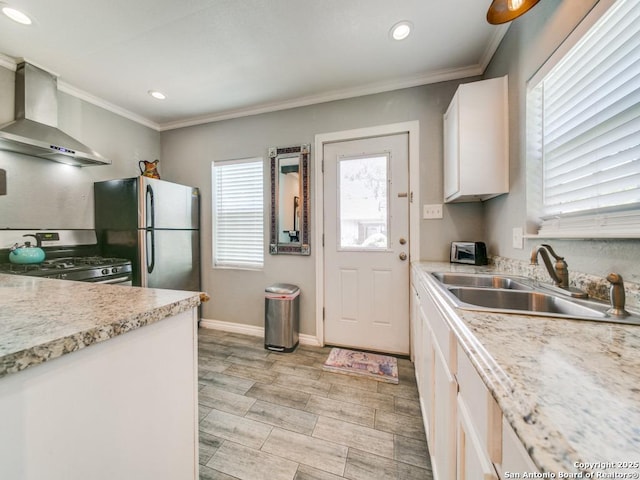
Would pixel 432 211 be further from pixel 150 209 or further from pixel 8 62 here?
pixel 8 62

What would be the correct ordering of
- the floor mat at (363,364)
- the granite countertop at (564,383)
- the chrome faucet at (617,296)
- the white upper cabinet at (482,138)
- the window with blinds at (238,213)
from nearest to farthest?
the granite countertop at (564,383) → the chrome faucet at (617,296) → the white upper cabinet at (482,138) → the floor mat at (363,364) → the window with blinds at (238,213)

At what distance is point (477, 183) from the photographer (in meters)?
1.68

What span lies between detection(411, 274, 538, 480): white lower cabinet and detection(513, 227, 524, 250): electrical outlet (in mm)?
849

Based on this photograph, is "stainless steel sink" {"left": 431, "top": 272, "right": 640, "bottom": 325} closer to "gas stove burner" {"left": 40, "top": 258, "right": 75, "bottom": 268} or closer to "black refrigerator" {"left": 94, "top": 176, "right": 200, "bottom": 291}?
"black refrigerator" {"left": 94, "top": 176, "right": 200, "bottom": 291}

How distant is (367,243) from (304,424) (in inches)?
61.1

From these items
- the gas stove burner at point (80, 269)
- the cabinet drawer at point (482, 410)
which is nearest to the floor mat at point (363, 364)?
the cabinet drawer at point (482, 410)

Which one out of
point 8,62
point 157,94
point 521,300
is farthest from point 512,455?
point 8,62

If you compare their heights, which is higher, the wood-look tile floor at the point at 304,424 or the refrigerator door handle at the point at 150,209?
the refrigerator door handle at the point at 150,209

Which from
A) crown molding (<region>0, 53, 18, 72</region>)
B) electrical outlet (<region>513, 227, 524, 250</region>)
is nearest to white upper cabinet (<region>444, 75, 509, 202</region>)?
electrical outlet (<region>513, 227, 524, 250</region>)

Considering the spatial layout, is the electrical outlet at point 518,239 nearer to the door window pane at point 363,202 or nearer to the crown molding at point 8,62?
the door window pane at point 363,202

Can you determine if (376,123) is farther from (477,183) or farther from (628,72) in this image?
(628,72)

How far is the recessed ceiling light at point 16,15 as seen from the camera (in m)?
1.57

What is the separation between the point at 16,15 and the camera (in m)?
1.61

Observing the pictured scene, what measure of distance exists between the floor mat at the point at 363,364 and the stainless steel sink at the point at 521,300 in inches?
44.3
